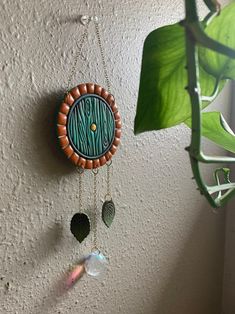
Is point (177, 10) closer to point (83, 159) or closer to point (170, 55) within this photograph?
point (83, 159)

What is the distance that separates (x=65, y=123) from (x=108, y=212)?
0.19 metres

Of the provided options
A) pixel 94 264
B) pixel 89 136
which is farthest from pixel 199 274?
pixel 89 136

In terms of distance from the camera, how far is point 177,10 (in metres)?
0.82

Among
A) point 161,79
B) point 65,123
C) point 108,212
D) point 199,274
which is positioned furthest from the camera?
point 199,274

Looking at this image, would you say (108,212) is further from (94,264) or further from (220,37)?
(220,37)

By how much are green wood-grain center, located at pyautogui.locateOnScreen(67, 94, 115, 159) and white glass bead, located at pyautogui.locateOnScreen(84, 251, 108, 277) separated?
182 millimetres

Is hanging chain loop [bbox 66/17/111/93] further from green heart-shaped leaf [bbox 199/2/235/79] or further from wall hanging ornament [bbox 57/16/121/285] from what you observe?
green heart-shaped leaf [bbox 199/2/235/79]

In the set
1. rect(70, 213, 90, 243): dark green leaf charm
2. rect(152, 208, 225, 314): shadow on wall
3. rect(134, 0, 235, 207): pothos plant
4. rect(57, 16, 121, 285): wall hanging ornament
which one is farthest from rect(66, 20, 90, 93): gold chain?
rect(152, 208, 225, 314): shadow on wall

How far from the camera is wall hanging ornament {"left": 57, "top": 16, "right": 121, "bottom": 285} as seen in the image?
596 mm

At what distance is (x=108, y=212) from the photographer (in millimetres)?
689

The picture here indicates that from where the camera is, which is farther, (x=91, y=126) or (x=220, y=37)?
(x=91, y=126)

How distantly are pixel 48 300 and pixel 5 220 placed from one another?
17 cm

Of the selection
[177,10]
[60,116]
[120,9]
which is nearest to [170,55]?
[60,116]

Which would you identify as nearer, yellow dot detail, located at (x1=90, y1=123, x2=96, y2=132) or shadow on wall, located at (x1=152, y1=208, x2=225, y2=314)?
yellow dot detail, located at (x1=90, y1=123, x2=96, y2=132)
